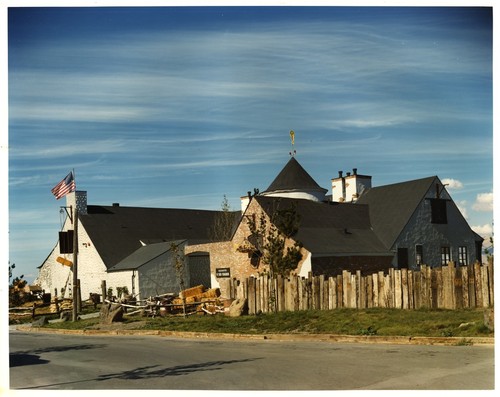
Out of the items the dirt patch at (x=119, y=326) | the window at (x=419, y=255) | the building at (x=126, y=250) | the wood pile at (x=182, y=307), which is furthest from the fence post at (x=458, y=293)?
the building at (x=126, y=250)

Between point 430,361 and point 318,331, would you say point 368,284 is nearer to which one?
point 318,331

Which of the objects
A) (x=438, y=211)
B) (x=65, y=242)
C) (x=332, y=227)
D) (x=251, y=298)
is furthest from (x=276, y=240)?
(x=65, y=242)

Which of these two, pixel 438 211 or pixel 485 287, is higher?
pixel 438 211

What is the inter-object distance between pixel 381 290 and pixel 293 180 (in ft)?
76.1

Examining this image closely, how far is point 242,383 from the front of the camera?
13508 millimetres

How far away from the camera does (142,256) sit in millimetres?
48125

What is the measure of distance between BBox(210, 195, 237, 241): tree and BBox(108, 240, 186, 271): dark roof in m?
6.85

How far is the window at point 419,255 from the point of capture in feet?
138

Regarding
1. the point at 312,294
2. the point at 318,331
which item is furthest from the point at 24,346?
the point at 312,294

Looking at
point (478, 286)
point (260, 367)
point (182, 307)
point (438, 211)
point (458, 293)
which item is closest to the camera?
point (260, 367)

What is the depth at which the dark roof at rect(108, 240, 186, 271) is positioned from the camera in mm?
46219

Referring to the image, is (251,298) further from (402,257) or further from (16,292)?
(16,292)

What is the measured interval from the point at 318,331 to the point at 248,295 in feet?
26.5

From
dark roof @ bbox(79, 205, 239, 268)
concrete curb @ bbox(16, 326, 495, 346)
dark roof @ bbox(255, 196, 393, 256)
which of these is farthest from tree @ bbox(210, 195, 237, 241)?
concrete curb @ bbox(16, 326, 495, 346)
